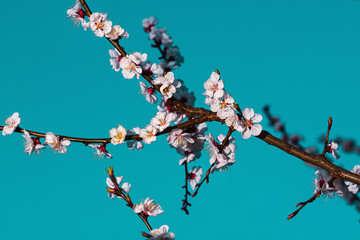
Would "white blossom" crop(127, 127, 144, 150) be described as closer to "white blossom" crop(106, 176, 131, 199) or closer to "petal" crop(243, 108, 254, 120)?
"white blossom" crop(106, 176, 131, 199)

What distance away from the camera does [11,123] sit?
7.69ft

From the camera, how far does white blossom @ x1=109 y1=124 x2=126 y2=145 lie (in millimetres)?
2155

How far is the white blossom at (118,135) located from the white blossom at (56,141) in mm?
279

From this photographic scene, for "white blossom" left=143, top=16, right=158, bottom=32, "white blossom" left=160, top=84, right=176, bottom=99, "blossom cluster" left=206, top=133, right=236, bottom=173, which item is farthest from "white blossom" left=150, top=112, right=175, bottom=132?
"white blossom" left=143, top=16, right=158, bottom=32

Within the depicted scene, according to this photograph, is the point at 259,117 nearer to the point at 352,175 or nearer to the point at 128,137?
the point at 352,175

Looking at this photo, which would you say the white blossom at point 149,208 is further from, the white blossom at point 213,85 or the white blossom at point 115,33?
the white blossom at point 115,33

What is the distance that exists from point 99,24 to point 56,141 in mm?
754

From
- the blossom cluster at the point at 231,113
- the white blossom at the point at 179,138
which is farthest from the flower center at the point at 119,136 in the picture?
the blossom cluster at the point at 231,113

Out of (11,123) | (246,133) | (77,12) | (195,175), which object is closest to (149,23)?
(77,12)

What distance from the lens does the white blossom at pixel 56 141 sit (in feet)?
7.37

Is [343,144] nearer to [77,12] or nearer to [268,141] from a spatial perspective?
[268,141]

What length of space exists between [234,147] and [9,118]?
4.35 feet

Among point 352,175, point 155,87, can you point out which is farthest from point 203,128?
point 352,175

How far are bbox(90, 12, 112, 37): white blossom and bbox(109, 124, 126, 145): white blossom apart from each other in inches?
24.8
